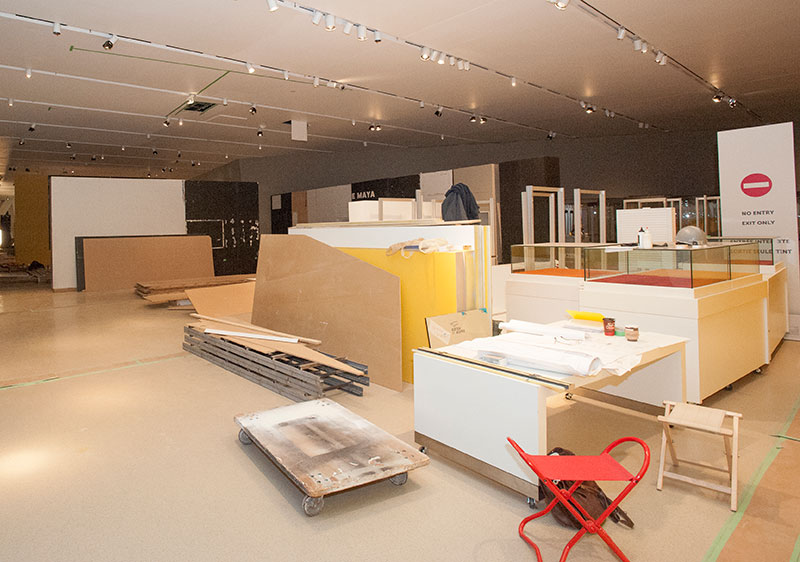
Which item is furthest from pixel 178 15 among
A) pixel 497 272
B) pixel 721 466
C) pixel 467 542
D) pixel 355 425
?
pixel 721 466

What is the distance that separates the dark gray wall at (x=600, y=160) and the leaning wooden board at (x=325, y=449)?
1136 cm

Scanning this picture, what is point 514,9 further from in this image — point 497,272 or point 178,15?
point 178,15

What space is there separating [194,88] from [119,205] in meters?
5.82

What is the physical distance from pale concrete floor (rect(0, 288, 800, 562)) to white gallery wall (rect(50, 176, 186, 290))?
859cm

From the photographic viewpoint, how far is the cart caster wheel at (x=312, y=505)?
2537 millimetres

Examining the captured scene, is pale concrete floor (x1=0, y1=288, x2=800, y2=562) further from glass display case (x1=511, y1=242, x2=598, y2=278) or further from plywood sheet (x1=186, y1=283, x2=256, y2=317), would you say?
plywood sheet (x1=186, y1=283, x2=256, y2=317)

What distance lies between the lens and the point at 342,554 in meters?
2.26

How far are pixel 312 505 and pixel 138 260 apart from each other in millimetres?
11521

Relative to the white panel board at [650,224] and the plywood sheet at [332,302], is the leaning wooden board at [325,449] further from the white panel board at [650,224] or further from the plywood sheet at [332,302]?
the white panel board at [650,224]

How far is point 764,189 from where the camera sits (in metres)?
6.01

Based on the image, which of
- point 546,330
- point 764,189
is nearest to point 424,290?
point 546,330

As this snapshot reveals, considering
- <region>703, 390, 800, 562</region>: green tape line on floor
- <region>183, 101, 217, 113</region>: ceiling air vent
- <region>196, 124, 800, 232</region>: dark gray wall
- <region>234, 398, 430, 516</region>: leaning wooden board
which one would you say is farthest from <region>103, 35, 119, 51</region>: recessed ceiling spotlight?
<region>196, 124, 800, 232</region>: dark gray wall

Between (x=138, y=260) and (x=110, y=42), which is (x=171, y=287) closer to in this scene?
(x=138, y=260)

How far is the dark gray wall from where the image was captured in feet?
41.9
